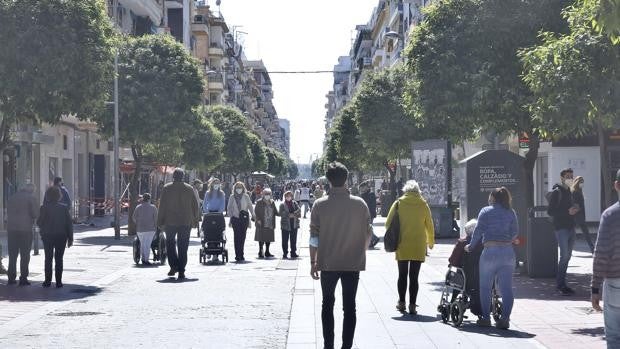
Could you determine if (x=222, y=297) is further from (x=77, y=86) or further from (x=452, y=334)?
(x=77, y=86)

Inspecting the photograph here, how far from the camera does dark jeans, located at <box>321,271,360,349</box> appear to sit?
884 cm

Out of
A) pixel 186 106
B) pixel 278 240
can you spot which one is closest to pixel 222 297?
pixel 278 240

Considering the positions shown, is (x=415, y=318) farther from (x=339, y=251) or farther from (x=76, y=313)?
(x=76, y=313)

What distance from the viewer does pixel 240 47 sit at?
440 feet

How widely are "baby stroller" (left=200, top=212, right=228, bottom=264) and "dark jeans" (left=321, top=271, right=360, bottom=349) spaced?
478 inches

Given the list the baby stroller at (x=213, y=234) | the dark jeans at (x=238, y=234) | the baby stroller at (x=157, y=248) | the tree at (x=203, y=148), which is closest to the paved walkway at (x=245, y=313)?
the baby stroller at (x=157, y=248)

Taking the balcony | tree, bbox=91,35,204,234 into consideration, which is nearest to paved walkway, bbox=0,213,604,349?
tree, bbox=91,35,204,234

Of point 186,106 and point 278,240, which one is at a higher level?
Result: point 186,106

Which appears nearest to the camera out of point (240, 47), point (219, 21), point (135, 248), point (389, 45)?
point (135, 248)

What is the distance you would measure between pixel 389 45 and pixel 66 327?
79.3 metres

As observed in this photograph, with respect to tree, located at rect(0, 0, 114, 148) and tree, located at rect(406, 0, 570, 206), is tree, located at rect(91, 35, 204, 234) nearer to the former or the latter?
tree, located at rect(0, 0, 114, 148)

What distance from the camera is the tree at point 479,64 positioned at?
1750cm

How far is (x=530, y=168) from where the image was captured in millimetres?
18125

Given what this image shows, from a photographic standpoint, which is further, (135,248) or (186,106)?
(186,106)
